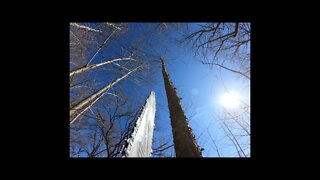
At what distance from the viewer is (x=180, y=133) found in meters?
3.84

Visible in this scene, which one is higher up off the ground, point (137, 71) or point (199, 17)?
point (137, 71)

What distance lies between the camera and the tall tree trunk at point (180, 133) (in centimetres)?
337

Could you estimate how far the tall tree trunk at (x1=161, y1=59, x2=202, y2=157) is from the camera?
3369 mm

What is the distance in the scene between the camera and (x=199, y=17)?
64.4 inches

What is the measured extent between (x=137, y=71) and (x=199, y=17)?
25.7 feet
